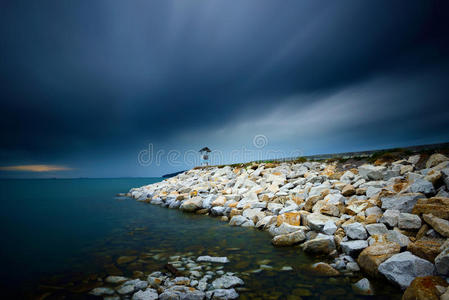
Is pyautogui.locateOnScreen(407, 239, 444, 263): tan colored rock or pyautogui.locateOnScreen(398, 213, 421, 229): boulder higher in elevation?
pyautogui.locateOnScreen(398, 213, 421, 229): boulder

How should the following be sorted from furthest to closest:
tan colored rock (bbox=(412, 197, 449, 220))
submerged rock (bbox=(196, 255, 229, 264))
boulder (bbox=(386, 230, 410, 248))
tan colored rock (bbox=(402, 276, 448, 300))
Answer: submerged rock (bbox=(196, 255, 229, 264)) < tan colored rock (bbox=(412, 197, 449, 220)) < boulder (bbox=(386, 230, 410, 248)) < tan colored rock (bbox=(402, 276, 448, 300))

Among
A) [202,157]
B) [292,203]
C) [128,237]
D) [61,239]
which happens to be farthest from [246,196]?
[202,157]

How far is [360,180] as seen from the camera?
8422 mm

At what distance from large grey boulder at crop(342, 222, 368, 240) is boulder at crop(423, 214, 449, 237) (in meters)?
1.27

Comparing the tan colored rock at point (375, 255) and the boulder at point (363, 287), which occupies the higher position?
the tan colored rock at point (375, 255)

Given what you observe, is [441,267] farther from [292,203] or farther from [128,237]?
[128,237]

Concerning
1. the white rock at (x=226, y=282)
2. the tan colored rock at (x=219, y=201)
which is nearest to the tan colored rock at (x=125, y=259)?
the white rock at (x=226, y=282)

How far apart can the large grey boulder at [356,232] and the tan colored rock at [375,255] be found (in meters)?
0.59

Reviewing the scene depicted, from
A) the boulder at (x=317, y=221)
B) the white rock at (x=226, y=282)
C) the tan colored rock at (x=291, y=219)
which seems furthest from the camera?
the tan colored rock at (x=291, y=219)

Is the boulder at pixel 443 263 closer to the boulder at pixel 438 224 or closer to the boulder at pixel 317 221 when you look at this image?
the boulder at pixel 438 224

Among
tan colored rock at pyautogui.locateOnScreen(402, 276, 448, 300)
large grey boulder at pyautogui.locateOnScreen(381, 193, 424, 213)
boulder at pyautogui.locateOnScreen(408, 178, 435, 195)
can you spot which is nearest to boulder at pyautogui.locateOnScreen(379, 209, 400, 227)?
large grey boulder at pyautogui.locateOnScreen(381, 193, 424, 213)

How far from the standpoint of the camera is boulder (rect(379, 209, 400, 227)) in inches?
193

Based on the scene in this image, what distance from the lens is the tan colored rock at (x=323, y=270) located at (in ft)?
13.9

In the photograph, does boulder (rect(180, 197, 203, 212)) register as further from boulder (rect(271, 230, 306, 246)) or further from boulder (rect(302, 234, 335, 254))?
boulder (rect(302, 234, 335, 254))
